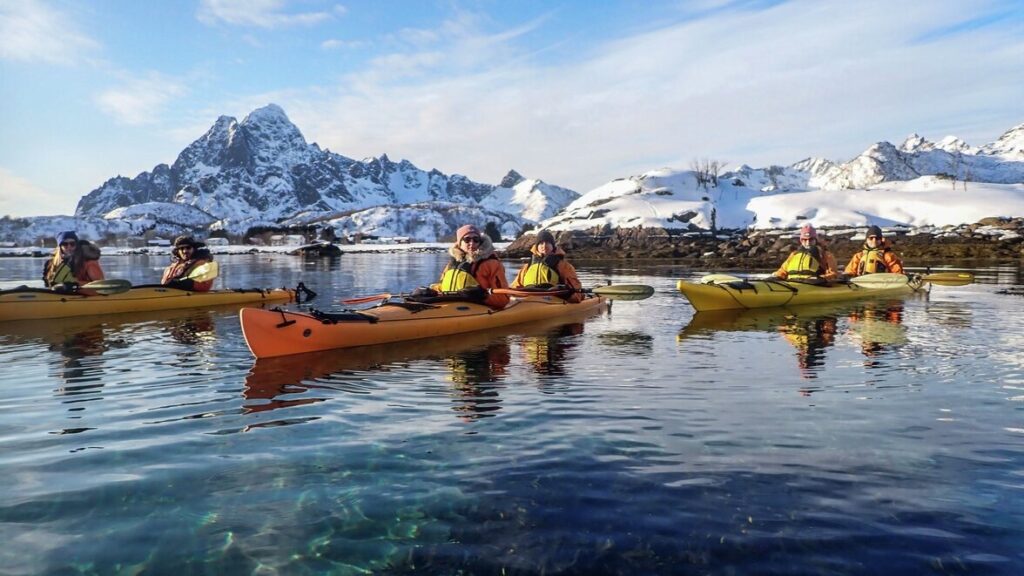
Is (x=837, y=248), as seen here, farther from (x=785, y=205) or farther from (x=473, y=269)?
(x=785, y=205)

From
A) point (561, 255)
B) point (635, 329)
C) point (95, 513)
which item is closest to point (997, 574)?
point (95, 513)

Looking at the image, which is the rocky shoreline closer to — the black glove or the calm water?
the black glove

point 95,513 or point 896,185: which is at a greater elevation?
point 896,185

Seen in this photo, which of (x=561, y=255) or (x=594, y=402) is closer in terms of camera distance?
(x=594, y=402)

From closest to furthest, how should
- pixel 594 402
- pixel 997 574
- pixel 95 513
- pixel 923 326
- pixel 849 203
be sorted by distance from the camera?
1. pixel 997 574
2. pixel 95 513
3. pixel 594 402
4. pixel 923 326
5. pixel 849 203

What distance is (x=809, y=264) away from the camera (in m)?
Result: 19.2

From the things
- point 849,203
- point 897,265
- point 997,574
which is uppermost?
point 849,203

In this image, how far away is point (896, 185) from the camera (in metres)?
126

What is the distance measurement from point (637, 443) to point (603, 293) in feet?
35.2

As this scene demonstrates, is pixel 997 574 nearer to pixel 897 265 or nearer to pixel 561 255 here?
pixel 561 255

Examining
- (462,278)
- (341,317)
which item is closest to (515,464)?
(341,317)

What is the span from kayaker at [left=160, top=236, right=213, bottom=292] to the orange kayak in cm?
893

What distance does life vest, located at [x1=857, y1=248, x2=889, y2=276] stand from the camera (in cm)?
2162

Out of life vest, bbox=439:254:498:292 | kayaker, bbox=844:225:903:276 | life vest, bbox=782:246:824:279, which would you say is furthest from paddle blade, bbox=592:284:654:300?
kayaker, bbox=844:225:903:276
